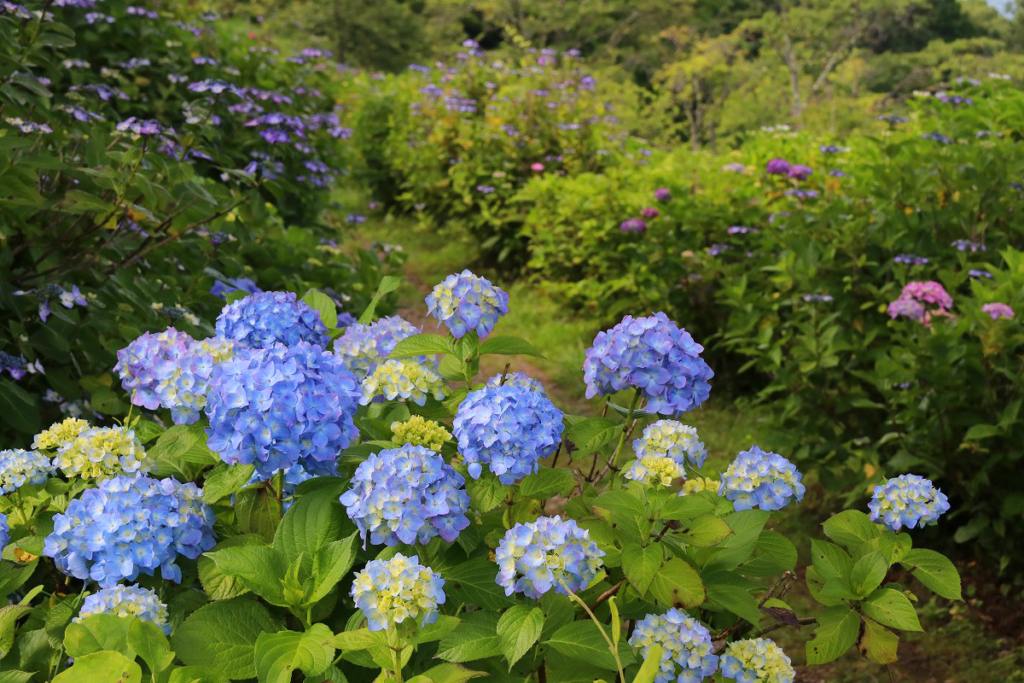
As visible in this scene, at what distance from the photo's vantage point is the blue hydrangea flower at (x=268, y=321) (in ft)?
4.91

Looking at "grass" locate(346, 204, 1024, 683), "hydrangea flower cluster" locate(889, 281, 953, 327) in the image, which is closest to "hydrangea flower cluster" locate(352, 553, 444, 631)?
"grass" locate(346, 204, 1024, 683)

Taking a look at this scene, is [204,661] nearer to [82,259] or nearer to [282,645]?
[282,645]

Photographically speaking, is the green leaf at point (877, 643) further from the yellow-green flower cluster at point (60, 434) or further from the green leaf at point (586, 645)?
the yellow-green flower cluster at point (60, 434)

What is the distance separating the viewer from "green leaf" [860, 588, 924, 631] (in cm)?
123

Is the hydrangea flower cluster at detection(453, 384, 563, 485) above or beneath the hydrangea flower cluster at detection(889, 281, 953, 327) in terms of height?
above

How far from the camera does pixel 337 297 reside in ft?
11.0

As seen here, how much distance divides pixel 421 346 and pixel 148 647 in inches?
22.7

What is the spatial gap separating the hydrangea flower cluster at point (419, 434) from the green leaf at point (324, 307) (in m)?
0.47

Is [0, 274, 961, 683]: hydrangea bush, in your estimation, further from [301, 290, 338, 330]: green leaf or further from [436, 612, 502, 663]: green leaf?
[301, 290, 338, 330]: green leaf

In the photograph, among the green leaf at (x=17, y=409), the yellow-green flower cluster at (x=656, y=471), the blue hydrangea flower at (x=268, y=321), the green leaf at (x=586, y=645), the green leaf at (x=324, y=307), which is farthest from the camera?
the green leaf at (x=17, y=409)

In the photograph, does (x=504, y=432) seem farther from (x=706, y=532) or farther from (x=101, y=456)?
(x=101, y=456)

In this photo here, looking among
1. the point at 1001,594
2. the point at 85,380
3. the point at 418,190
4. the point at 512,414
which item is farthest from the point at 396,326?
the point at 418,190

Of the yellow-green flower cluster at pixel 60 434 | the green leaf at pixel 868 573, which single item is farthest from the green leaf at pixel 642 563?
the yellow-green flower cluster at pixel 60 434

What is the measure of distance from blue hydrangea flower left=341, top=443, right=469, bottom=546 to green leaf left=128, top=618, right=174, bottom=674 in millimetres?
259
